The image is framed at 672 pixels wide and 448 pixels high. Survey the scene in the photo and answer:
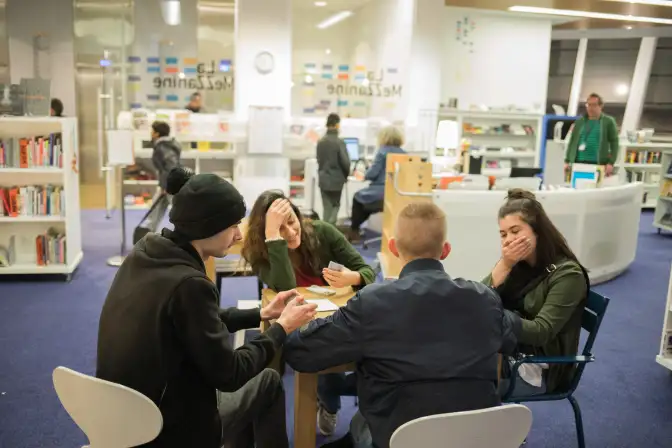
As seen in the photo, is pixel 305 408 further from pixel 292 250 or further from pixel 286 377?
pixel 286 377

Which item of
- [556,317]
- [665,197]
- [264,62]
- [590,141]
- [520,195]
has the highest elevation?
[264,62]

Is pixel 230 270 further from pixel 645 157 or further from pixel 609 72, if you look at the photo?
pixel 609 72

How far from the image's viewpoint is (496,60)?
12117mm

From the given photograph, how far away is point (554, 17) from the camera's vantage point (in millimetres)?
11844

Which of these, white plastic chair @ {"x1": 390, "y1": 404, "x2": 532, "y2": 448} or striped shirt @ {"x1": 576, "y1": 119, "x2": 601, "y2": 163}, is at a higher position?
striped shirt @ {"x1": 576, "y1": 119, "x2": 601, "y2": 163}

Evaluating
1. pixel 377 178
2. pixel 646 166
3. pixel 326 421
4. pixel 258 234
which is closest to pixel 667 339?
pixel 326 421

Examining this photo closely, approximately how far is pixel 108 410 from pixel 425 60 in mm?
9574

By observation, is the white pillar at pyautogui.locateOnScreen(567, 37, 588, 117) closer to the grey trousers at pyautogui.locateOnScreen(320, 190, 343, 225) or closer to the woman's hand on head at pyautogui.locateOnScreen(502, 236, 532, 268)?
the grey trousers at pyautogui.locateOnScreen(320, 190, 343, 225)

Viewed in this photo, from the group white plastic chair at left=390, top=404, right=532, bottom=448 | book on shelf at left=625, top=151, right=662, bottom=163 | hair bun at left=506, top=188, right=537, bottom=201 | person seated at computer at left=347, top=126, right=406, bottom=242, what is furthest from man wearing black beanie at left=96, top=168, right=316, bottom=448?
book on shelf at left=625, top=151, right=662, bottom=163

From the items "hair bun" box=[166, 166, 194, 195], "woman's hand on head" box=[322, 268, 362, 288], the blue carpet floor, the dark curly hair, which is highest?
"hair bun" box=[166, 166, 194, 195]

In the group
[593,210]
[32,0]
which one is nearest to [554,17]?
[593,210]

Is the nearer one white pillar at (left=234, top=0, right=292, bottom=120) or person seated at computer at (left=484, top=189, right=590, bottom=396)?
person seated at computer at (left=484, top=189, right=590, bottom=396)

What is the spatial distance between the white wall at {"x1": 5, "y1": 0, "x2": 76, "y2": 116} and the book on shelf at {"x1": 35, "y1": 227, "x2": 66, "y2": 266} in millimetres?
6314

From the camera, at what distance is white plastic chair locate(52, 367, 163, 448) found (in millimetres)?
1823
